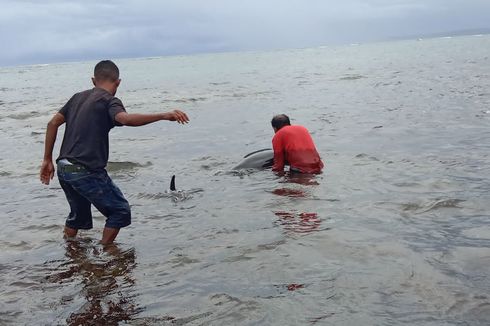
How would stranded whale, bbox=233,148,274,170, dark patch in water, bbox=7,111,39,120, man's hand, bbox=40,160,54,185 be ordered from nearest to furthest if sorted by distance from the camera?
man's hand, bbox=40,160,54,185
stranded whale, bbox=233,148,274,170
dark patch in water, bbox=7,111,39,120

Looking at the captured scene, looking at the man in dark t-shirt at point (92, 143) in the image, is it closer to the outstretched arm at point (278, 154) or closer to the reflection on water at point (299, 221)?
the reflection on water at point (299, 221)

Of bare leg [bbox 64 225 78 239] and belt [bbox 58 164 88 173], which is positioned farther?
bare leg [bbox 64 225 78 239]

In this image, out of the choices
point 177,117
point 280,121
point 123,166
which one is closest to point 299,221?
point 177,117

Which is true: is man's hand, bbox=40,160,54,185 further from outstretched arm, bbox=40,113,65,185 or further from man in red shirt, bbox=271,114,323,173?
man in red shirt, bbox=271,114,323,173

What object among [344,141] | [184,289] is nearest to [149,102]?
[344,141]

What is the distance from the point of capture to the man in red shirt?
9.20 m

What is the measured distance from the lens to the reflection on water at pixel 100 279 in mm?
4230

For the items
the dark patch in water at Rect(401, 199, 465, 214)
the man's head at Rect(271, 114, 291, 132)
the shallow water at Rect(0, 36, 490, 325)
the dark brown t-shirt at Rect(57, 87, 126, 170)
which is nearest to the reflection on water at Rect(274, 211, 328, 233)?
the shallow water at Rect(0, 36, 490, 325)

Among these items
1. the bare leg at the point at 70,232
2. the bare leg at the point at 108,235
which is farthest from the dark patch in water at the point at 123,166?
the bare leg at the point at 108,235

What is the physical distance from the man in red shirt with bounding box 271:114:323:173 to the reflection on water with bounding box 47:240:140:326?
4.07 m

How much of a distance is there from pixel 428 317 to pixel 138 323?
228cm

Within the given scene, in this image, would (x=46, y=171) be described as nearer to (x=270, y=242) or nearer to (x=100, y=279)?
(x=100, y=279)

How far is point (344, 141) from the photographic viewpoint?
44.2 ft

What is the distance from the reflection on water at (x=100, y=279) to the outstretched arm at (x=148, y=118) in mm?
1565
